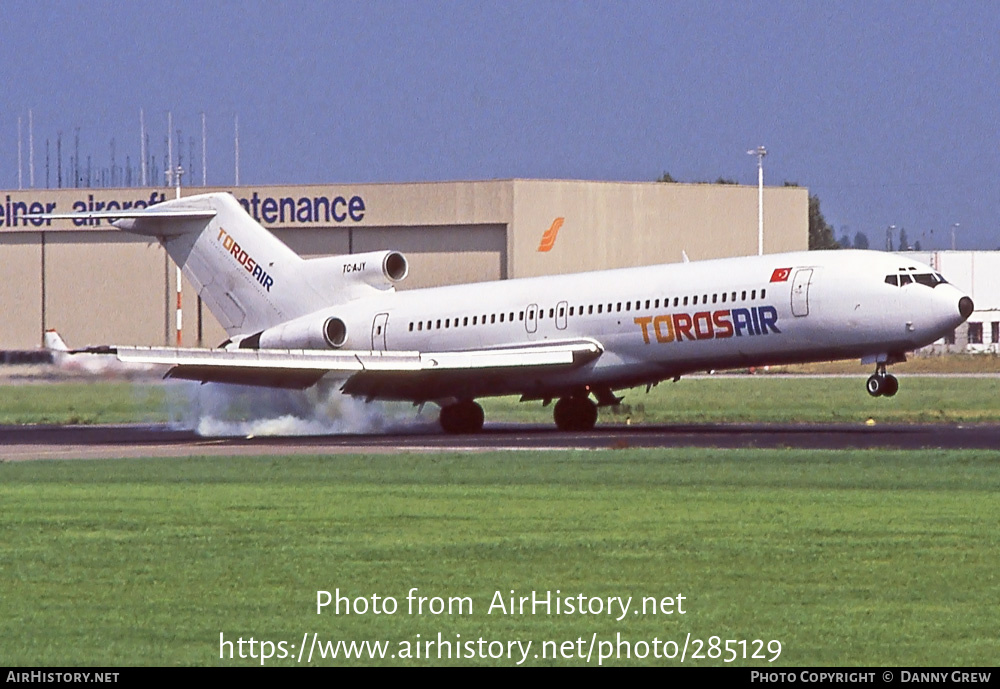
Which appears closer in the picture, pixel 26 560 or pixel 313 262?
pixel 26 560

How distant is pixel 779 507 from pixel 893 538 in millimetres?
3053

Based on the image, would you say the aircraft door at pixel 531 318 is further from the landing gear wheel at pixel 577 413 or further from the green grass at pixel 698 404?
the green grass at pixel 698 404

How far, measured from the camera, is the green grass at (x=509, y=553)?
12.3 meters

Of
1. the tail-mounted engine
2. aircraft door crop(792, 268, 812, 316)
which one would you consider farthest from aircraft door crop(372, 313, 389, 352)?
aircraft door crop(792, 268, 812, 316)

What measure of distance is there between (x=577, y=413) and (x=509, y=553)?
76.1 feet

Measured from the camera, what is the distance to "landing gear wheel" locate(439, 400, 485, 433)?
129 ft

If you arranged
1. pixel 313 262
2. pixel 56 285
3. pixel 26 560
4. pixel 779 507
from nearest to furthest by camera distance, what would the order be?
pixel 26 560, pixel 779 507, pixel 313 262, pixel 56 285

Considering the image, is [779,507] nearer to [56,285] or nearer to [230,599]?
[230,599]

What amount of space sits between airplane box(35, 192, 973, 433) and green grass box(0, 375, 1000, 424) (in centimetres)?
305

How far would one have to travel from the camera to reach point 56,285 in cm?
8388

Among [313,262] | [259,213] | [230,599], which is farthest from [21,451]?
[259,213]

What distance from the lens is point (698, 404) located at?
51.2 meters

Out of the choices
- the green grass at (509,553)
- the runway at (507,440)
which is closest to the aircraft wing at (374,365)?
the runway at (507,440)
